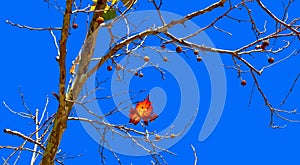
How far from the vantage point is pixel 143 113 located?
2562mm

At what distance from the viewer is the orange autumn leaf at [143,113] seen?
254cm

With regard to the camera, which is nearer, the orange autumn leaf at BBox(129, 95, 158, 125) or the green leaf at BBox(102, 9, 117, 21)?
the orange autumn leaf at BBox(129, 95, 158, 125)

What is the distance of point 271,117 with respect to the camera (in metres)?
2.56

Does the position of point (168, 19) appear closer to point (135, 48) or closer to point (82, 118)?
Answer: point (135, 48)

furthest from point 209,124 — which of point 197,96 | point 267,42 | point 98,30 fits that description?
point 98,30

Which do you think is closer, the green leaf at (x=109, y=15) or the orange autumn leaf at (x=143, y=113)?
the orange autumn leaf at (x=143, y=113)

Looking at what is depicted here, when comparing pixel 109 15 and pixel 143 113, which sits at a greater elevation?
pixel 109 15

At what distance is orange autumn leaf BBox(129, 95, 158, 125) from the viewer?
254 centimetres

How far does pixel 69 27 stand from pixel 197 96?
2.49 feet

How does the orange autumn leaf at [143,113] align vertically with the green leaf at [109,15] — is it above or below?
below

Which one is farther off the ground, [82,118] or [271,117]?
[82,118]

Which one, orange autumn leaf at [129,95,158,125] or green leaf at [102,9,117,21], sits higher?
green leaf at [102,9,117,21]

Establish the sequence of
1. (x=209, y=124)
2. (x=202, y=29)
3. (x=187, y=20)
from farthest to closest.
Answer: (x=209, y=124), (x=187, y=20), (x=202, y=29)

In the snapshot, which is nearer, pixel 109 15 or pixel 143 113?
pixel 143 113
